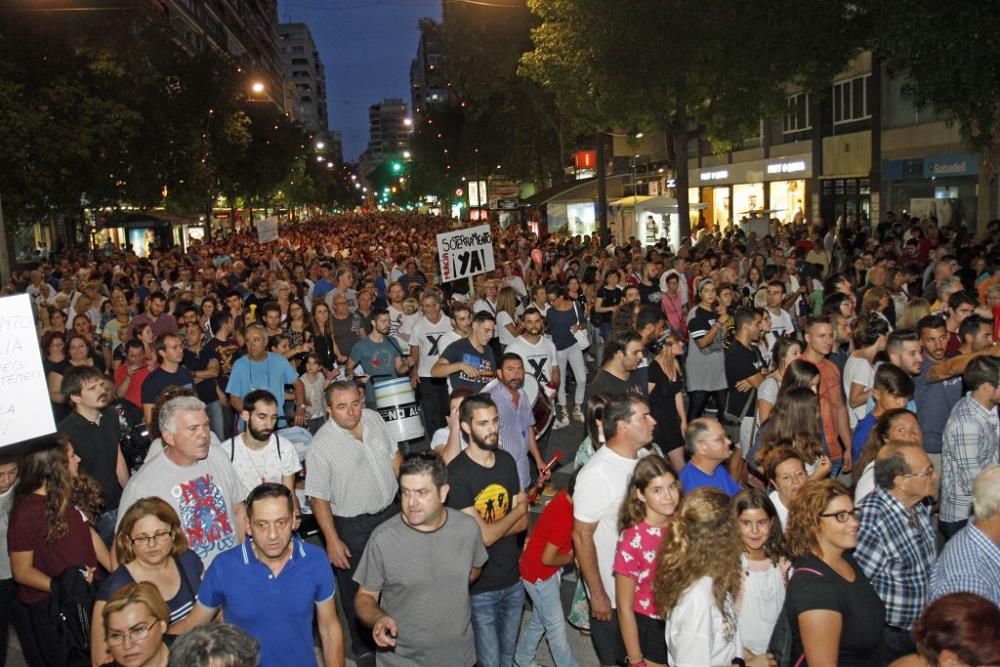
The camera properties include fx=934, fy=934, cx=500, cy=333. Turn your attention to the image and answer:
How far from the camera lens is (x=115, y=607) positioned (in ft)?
11.9

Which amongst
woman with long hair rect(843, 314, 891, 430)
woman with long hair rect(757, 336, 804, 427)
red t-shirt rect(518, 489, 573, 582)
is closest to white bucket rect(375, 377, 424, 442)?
woman with long hair rect(757, 336, 804, 427)

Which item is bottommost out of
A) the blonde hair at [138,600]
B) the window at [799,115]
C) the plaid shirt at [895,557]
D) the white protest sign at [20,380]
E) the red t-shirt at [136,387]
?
the plaid shirt at [895,557]

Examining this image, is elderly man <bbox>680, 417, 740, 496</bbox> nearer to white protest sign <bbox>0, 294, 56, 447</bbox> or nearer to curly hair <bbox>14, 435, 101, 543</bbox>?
curly hair <bbox>14, 435, 101, 543</bbox>

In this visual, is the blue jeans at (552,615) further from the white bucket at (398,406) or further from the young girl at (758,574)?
the white bucket at (398,406)

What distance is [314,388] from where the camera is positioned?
9.18 m

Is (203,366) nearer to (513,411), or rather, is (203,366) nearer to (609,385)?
(513,411)

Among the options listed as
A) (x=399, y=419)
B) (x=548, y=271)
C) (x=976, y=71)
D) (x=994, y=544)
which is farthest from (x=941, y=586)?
(x=548, y=271)

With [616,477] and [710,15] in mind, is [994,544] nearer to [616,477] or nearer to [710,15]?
[616,477]

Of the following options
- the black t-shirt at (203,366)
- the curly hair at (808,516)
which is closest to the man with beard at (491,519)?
the curly hair at (808,516)

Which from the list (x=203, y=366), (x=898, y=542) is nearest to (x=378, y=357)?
(x=203, y=366)

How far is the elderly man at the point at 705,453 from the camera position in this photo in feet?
16.7

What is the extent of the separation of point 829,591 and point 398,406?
16.7 feet

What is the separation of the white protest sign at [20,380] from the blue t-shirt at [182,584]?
1257 millimetres

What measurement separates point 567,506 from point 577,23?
74.3 ft
